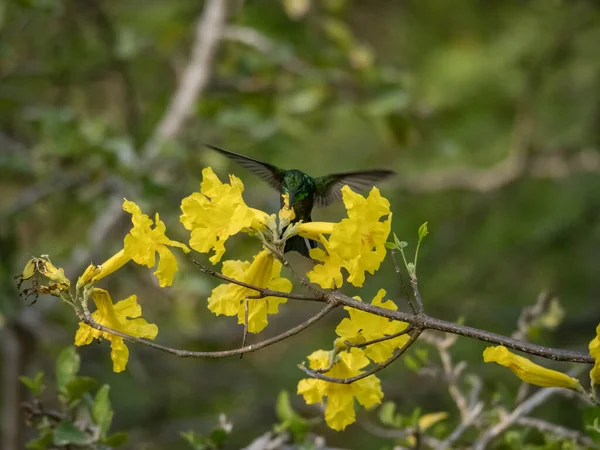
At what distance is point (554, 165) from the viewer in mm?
4750

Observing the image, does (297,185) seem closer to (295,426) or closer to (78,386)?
(295,426)

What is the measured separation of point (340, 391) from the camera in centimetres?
145

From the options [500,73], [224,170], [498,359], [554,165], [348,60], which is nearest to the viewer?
[498,359]

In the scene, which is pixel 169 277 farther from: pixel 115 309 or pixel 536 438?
pixel 536 438

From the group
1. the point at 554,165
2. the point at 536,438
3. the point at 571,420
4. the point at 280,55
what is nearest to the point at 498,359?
the point at 536,438

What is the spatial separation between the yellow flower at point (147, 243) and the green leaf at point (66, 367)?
465 mm

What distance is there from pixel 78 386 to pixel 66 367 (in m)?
0.09

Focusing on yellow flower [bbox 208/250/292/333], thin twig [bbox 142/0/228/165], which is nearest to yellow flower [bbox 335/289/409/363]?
yellow flower [bbox 208/250/292/333]

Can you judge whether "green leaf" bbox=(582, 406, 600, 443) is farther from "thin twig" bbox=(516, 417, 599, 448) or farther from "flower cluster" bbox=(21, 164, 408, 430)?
"flower cluster" bbox=(21, 164, 408, 430)

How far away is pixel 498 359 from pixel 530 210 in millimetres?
3866

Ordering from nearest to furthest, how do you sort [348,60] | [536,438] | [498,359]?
[498,359], [536,438], [348,60]

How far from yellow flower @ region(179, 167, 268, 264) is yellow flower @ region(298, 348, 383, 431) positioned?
1.01 ft

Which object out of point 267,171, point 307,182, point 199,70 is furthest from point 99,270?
point 199,70

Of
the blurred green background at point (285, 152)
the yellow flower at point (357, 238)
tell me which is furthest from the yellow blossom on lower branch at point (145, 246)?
the blurred green background at point (285, 152)
